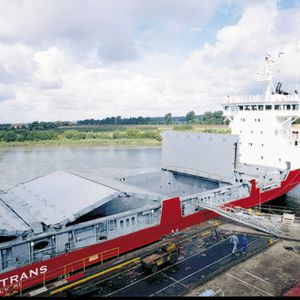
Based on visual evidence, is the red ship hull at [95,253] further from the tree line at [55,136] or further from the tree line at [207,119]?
the tree line at [207,119]

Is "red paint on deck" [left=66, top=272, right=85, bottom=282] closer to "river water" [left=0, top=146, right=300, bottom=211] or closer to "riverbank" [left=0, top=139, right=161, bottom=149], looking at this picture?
"river water" [left=0, top=146, right=300, bottom=211]

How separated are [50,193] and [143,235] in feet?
17.7

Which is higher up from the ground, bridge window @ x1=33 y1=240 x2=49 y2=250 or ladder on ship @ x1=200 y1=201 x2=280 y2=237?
bridge window @ x1=33 y1=240 x2=49 y2=250

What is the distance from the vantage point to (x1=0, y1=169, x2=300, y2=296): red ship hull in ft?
37.7

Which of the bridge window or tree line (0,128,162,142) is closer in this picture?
the bridge window

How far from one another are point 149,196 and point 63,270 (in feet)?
17.6

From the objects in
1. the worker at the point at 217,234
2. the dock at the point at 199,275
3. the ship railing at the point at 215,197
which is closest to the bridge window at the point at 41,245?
the dock at the point at 199,275

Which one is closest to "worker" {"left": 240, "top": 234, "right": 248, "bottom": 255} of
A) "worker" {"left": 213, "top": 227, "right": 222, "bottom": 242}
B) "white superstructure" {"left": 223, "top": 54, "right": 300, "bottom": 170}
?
"worker" {"left": 213, "top": 227, "right": 222, "bottom": 242}

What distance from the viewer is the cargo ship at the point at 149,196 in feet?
40.2

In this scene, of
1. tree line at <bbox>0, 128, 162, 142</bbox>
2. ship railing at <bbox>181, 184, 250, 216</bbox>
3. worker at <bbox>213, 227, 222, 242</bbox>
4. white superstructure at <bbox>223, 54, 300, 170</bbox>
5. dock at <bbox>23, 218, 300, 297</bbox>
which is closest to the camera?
dock at <bbox>23, 218, 300, 297</bbox>

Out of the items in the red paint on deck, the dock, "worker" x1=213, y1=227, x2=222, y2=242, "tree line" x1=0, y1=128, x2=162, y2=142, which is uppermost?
"tree line" x1=0, y1=128, x2=162, y2=142

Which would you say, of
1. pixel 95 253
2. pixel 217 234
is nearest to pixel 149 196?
pixel 95 253

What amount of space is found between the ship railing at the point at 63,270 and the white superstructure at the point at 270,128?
16405 mm

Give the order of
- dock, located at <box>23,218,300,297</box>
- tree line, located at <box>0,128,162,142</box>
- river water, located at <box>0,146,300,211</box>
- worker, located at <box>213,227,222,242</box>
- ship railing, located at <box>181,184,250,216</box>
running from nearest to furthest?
dock, located at <box>23,218,300,297</box> < worker, located at <box>213,227,222,242</box> < ship railing, located at <box>181,184,250,216</box> < river water, located at <box>0,146,300,211</box> < tree line, located at <box>0,128,162,142</box>
